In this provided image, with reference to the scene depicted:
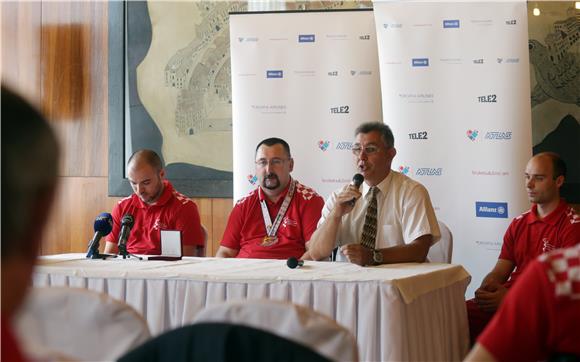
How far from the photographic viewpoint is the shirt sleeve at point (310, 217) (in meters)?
4.54

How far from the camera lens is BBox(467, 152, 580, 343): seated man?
4255mm

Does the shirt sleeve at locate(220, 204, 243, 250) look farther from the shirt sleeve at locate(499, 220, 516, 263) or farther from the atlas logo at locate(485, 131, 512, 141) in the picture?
the atlas logo at locate(485, 131, 512, 141)

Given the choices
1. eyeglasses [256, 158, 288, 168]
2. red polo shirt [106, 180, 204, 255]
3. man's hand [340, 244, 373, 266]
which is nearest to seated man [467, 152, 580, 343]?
man's hand [340, 244, 373, 266]

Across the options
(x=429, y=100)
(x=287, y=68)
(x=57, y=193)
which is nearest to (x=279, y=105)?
(x=287, y=68)

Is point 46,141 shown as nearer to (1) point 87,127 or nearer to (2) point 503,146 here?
(2) point 503,146

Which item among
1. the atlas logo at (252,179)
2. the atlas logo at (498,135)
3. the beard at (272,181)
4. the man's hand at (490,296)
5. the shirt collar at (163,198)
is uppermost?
the atlas logo at (498,135)

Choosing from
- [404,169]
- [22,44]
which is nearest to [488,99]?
[404,169]

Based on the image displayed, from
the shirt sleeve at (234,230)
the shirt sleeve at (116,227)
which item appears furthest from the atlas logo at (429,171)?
the shirt sleeve at (116,227)

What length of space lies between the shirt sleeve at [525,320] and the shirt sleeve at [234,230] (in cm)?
337

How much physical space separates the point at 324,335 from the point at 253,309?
163mm

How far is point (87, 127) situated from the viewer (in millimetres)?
6824

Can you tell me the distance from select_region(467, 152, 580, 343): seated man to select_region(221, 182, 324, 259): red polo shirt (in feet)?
3.31

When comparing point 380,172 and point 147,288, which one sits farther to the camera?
point 380,172

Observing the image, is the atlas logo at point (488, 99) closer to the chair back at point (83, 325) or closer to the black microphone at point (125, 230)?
the black microphone at point (125, 230)
